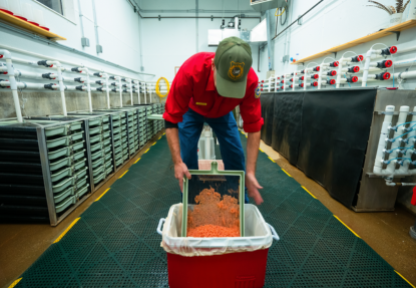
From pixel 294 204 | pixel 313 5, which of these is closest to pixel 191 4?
pixel 313 5

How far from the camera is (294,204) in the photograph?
188cm

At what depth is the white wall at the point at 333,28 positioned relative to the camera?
217cm

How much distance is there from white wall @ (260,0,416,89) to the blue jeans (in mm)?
1754

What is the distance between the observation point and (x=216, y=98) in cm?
119

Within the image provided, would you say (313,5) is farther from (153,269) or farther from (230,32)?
(153,269)

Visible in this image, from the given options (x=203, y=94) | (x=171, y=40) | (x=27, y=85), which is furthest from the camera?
(x=171, y=40)

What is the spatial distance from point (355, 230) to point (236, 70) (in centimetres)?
151

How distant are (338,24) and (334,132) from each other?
75.5 inches

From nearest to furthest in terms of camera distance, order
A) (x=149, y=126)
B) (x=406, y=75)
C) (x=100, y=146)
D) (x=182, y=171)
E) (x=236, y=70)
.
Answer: (x=236, y=70) → (x=182, y=171) → (x=406, y=75) → (x=100, y=146) → (x=149, y=126)

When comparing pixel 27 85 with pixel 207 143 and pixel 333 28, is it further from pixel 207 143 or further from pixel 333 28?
pixel 333 28

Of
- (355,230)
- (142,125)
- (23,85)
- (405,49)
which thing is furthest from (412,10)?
(142,125)

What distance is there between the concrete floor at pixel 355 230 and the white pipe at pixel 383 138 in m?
0.42

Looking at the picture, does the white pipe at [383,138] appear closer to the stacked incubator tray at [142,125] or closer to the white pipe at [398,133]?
the white pipe at [398,133]

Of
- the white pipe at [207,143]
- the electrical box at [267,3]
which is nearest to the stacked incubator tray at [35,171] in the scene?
the white pipe at [207,143]
